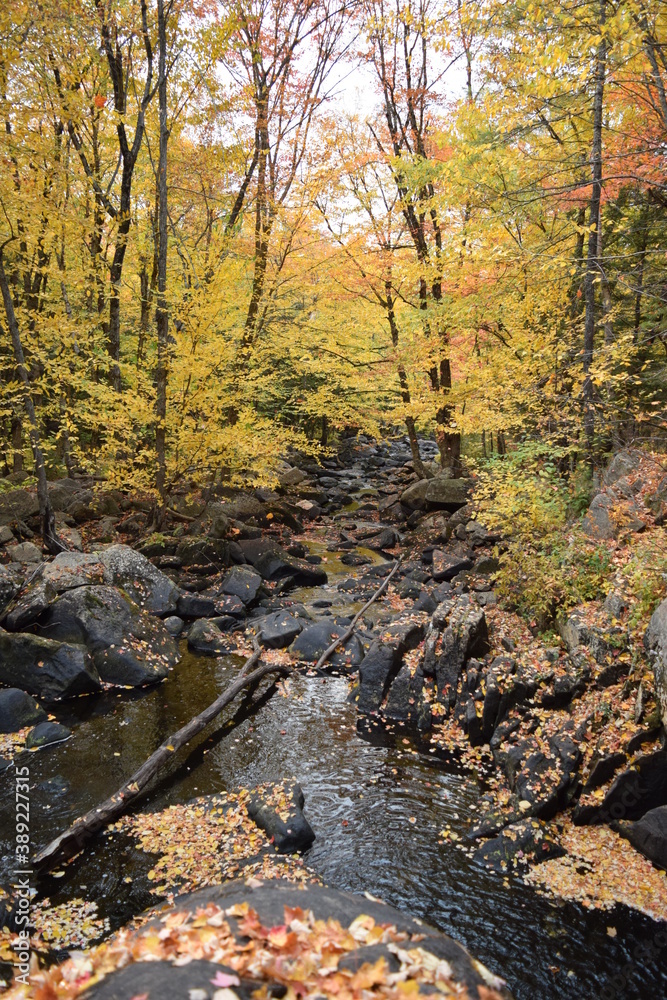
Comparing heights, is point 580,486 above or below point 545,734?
above

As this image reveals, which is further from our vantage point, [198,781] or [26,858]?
[198,781]

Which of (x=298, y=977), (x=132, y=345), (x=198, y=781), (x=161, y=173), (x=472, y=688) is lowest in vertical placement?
(x=198, y=781)

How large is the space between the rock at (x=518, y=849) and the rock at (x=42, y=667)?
634cm

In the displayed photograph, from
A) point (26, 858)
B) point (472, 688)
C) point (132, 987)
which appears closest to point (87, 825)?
point (26, 858)

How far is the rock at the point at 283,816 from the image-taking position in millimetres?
5641

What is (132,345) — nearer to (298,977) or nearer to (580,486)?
(580,486)

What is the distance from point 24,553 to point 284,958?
1133 centimetres

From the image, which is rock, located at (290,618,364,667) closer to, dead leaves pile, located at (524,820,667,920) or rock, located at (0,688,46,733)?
rock, located at (0,688,46,733)

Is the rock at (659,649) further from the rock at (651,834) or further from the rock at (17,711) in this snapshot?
the rock at (17,711)

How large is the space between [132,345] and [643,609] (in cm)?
1891

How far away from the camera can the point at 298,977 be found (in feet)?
8.28

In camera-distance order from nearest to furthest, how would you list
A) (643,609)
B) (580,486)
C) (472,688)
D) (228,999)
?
1. (228,999)
2. (643,609)
3. (472,688)
4. (580,486)

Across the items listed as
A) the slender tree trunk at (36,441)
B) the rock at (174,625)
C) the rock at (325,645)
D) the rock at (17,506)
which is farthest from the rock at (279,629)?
the rock at (17,506)

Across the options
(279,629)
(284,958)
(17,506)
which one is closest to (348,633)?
(279,629)
